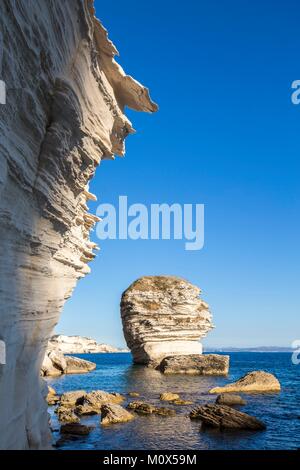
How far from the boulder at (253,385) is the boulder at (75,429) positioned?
16928 millimetres

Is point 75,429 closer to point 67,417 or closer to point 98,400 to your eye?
point 67,417

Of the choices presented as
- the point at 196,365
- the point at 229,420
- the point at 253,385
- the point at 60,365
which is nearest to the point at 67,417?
the point at 229,420

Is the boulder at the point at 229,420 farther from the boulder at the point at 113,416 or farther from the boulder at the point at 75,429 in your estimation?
the boulder at the point at 75,429

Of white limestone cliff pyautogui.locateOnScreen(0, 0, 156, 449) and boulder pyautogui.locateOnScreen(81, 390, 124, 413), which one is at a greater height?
white limestone cliff pyautogui.locateOnScreen(0, 0, 156, 449)

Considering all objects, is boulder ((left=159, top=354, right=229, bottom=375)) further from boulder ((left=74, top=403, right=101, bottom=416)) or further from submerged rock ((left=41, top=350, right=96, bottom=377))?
boulder ((left=74, top=403, right=101, bottom=416))

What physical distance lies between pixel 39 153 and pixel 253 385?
1183 inches

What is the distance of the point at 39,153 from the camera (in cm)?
1048

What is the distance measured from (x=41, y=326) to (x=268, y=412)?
58.3ft

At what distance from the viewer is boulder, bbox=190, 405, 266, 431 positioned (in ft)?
63.9

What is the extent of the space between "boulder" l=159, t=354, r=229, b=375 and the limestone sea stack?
6672mm

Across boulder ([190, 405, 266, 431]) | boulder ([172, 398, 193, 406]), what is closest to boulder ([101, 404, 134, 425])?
boulder ([190, 405, 266, 431])
